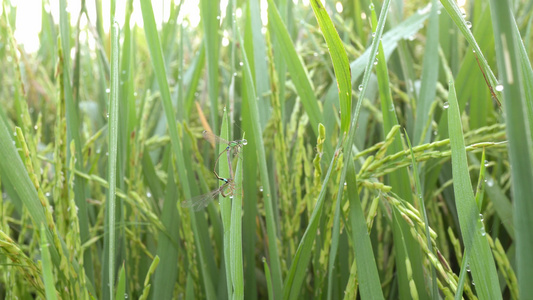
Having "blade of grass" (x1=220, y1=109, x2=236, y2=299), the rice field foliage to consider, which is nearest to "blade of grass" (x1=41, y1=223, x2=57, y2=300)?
the rice field foliage

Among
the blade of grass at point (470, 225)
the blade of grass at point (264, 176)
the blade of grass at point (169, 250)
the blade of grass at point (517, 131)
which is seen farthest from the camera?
the blade of grass at point (169, 250)

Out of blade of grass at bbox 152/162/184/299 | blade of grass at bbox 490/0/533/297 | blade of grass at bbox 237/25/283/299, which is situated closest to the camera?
blade of grass at bbox 490/0/533/297

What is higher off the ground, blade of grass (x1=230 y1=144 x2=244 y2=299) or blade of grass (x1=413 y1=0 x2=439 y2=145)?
blade of grass (x1=413 y1=0 x2=439 y2=145)

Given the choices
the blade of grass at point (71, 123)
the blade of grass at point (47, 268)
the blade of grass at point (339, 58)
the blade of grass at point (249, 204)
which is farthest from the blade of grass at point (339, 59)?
the blade of grass at point (71, 123)

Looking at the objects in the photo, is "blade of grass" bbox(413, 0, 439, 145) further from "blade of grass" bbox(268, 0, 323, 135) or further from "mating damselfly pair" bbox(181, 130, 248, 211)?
"mating damselfly pair" bbox(181, 130, 248, 211)

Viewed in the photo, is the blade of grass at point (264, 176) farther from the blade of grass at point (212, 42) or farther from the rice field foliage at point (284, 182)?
the blade of grass at point (212, 42)

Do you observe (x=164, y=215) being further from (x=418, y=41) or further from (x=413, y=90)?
(x=418, y=41)

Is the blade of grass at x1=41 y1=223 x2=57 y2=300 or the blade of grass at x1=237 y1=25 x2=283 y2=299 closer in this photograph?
the blade of grass at x1=41 y1=223 x2=57 y2=300

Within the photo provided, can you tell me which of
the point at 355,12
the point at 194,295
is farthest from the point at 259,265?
the point at 355,12
